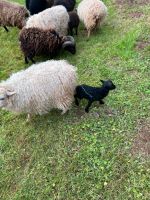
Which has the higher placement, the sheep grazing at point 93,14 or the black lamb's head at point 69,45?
the sheep grazing at point 93,14

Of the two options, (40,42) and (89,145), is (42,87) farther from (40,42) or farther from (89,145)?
(40,42)

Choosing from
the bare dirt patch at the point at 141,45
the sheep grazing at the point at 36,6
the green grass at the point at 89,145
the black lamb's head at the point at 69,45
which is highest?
the sheep grazing at the point at 36,6

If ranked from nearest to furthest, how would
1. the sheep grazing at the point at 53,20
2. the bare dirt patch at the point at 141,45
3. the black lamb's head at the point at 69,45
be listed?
the bare dirt patch at the point at 141,45
the black lamb's head at the point at 69,45
the sheep grazing at the point at 53,20

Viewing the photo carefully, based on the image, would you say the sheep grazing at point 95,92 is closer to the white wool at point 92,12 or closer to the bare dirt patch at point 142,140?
the bare dirt patch at point 142,140

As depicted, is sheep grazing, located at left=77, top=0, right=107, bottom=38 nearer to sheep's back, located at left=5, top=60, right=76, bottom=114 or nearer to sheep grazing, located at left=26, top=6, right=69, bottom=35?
sheep grazing, located at left=26, top=6, right=69, bottom=35

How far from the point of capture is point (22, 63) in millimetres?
8266

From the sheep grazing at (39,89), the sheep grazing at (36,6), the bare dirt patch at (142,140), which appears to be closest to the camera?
the bare dirt patch at (142,140)

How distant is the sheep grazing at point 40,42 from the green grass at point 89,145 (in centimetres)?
50

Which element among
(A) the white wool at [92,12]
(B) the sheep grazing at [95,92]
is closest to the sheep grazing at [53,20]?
(A) the white wool at [92,12]

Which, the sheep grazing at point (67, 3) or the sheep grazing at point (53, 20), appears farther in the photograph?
the sheep grazing at point (67, 3)

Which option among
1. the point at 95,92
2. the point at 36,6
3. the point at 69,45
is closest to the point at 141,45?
the point at 69,45

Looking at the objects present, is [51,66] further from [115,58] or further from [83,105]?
[115,58]

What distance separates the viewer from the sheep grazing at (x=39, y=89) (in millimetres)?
6059

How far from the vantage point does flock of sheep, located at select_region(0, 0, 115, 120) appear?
610 centimetres
